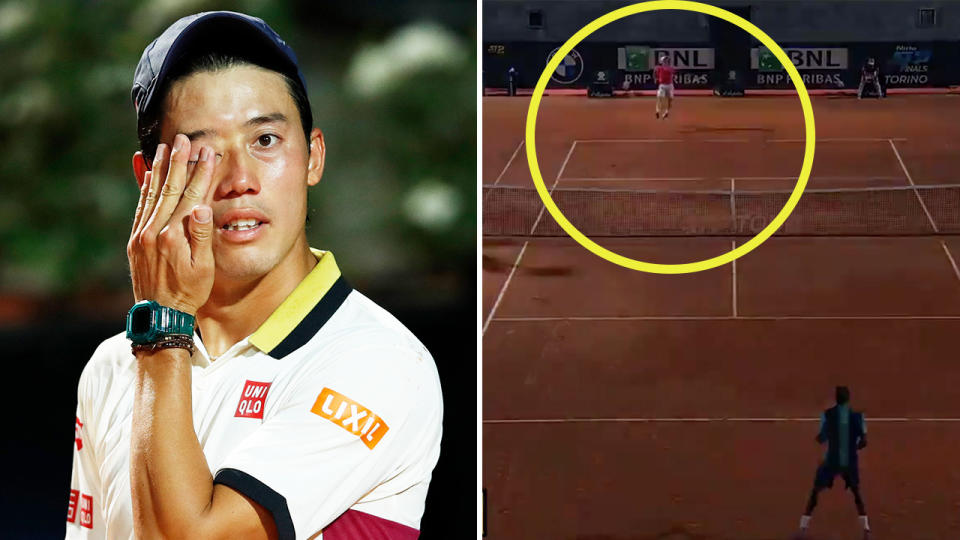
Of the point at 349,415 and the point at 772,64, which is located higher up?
the point at 772,64

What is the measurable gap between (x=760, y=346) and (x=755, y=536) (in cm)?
57

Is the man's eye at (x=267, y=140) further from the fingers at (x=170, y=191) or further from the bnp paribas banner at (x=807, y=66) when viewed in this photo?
the bnp paribas banner at (x=807, y=66)

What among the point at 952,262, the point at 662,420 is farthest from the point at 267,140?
the point at 952,262

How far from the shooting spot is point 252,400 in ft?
7.91

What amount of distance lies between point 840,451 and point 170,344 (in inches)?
83.4

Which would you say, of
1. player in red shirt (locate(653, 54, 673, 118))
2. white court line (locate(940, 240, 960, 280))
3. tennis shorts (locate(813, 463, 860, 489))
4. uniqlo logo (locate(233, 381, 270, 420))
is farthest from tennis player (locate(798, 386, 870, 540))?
uniqlo logo (locate(233, 381, 270, 420))

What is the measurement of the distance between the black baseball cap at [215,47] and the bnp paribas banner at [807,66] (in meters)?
1.46

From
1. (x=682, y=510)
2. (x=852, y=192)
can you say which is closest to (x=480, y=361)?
(x=682, y=510)

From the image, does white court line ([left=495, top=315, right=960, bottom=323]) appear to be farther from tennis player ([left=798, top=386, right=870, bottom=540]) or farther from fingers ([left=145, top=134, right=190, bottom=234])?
fingers ([left=145, top=134, right=190, bottom=234])

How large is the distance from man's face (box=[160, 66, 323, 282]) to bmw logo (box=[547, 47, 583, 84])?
104 cm

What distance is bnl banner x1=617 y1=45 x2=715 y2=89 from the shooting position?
339cm

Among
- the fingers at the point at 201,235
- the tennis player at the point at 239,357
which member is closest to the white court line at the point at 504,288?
the tennis player at the point at 239,357

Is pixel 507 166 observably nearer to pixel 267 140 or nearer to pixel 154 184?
pixel 267 140

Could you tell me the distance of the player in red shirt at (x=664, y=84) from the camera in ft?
11.2
